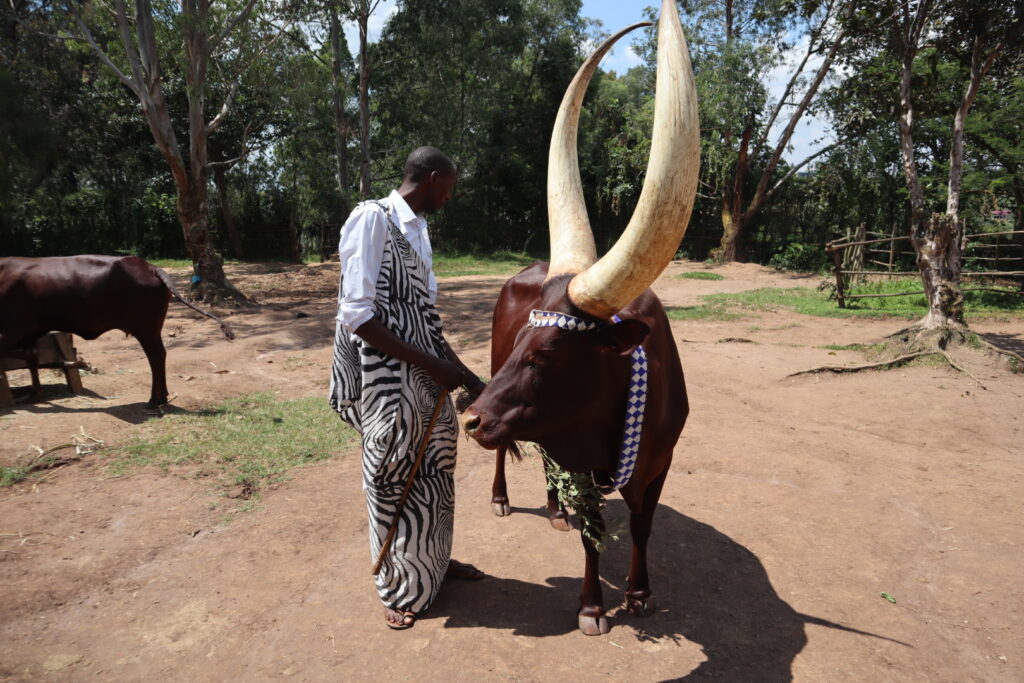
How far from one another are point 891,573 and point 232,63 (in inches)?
556

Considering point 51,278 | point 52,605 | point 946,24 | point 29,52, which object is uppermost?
point 29,52

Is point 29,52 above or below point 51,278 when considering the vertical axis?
above

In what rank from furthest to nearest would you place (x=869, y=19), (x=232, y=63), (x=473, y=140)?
(x=473, y=140) < (x=232, y=63) < (x=869, y=19)

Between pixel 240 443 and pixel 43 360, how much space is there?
2396 mm

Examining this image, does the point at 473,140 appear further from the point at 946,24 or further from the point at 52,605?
the point at 52,605

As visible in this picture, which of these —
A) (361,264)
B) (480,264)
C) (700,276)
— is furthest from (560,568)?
(480,264)

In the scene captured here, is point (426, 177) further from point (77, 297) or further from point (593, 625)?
point (77, 297)

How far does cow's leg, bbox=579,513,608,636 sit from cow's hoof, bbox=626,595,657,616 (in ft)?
0.59

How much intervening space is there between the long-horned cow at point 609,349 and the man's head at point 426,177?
1.51 feet

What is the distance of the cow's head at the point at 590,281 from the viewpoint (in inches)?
81.3

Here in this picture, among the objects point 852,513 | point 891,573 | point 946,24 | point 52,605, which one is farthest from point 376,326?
point 946,24

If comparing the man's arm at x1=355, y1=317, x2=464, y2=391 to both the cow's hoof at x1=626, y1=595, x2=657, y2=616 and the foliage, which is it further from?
the cow's hoof at x1=626, y1=595, x2=657, y2=616

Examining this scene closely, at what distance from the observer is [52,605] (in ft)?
10.2

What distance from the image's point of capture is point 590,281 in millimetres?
2369
